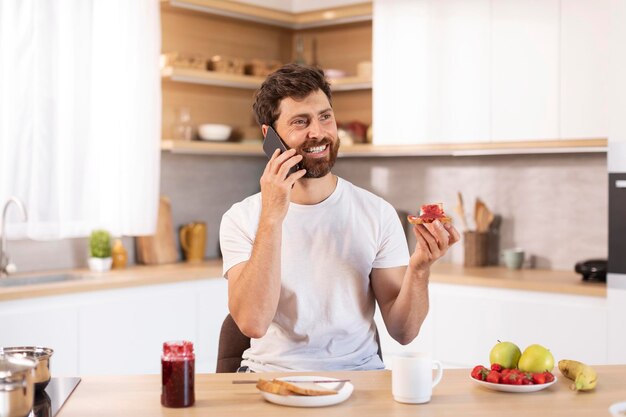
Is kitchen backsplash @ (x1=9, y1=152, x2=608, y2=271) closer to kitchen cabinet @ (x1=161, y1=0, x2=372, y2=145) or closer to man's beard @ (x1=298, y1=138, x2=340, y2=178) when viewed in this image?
kitchen cabinet @ (x1=161, y1=0, x2=372, y2=145)

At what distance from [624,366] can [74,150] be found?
297 centimetres

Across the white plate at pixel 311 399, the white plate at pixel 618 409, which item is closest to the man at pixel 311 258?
the white plate at pixel 311 399

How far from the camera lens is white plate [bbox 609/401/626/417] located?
1.98 metres

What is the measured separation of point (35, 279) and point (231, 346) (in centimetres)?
189

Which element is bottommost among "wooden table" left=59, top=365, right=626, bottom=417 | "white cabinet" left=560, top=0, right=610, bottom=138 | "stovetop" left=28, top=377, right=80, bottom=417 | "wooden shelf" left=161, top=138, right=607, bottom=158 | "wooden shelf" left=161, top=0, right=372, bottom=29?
"stovetop" left=28, top=377, right=80, bottom=417

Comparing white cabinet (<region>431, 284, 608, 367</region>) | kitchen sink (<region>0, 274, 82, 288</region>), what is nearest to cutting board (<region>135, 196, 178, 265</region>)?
kitchen sink (<region>0, 274, 82, 288</region>)

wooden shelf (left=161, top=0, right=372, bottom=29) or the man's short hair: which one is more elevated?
wooden shelf (left=161, top=0, right=372, bottom=29)

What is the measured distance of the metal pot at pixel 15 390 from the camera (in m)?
1.83

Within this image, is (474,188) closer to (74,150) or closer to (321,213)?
(74,150)

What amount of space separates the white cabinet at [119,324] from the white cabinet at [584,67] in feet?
6.16

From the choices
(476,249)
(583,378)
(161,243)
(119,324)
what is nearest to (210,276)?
(161,243)

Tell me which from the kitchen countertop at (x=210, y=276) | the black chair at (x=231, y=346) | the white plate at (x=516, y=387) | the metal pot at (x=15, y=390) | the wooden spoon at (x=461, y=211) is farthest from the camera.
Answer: the wooden spoon at (x=461, y=211)

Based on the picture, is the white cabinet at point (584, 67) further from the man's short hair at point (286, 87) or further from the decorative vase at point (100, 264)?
the decorative vase at point (100, 264)

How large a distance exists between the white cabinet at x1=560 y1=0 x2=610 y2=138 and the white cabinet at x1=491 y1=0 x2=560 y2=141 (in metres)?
0.04
